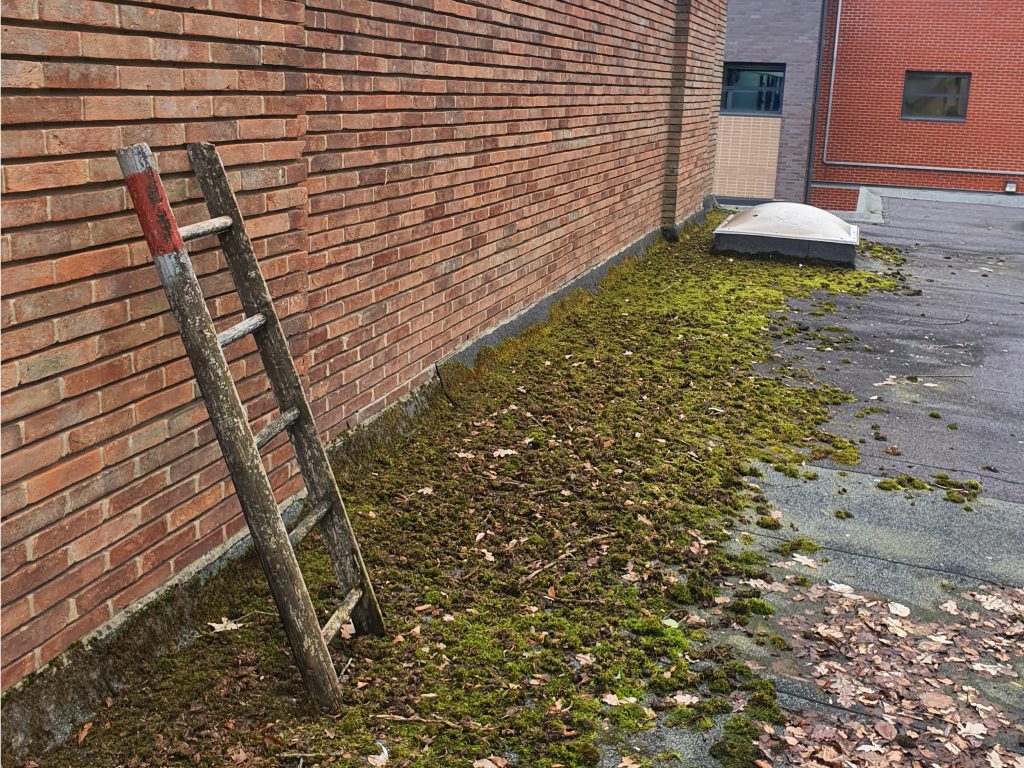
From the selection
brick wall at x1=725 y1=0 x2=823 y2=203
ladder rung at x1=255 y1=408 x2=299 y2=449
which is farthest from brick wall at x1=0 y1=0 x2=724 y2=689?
brick wall at x1=725 y1=0 x2=823 y2=203

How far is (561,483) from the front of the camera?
542 centimetres

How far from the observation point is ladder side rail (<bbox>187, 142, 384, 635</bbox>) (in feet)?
11.0

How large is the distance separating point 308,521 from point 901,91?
100 feet

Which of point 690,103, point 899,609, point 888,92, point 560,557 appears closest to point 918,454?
point 899,609

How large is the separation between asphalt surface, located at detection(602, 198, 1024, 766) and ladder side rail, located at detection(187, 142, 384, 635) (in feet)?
3.92

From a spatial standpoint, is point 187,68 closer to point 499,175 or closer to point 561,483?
point 561,483

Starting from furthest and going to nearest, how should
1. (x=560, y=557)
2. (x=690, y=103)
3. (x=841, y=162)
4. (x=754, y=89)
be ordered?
(x=841, y=162), (x=754, y=89), (x=690, y=103), (x=560, y=557)

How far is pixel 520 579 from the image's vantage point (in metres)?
4.34

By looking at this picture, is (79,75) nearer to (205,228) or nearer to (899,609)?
(205,228)

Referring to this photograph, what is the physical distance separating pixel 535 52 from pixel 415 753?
20.0 feet

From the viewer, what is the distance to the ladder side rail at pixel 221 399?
292cm

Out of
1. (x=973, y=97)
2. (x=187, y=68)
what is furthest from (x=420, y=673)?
(x=973, y=97)

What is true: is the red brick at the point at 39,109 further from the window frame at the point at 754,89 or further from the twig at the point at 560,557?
the window frame at the point at 754,89

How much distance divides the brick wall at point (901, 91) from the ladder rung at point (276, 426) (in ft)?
97.6
